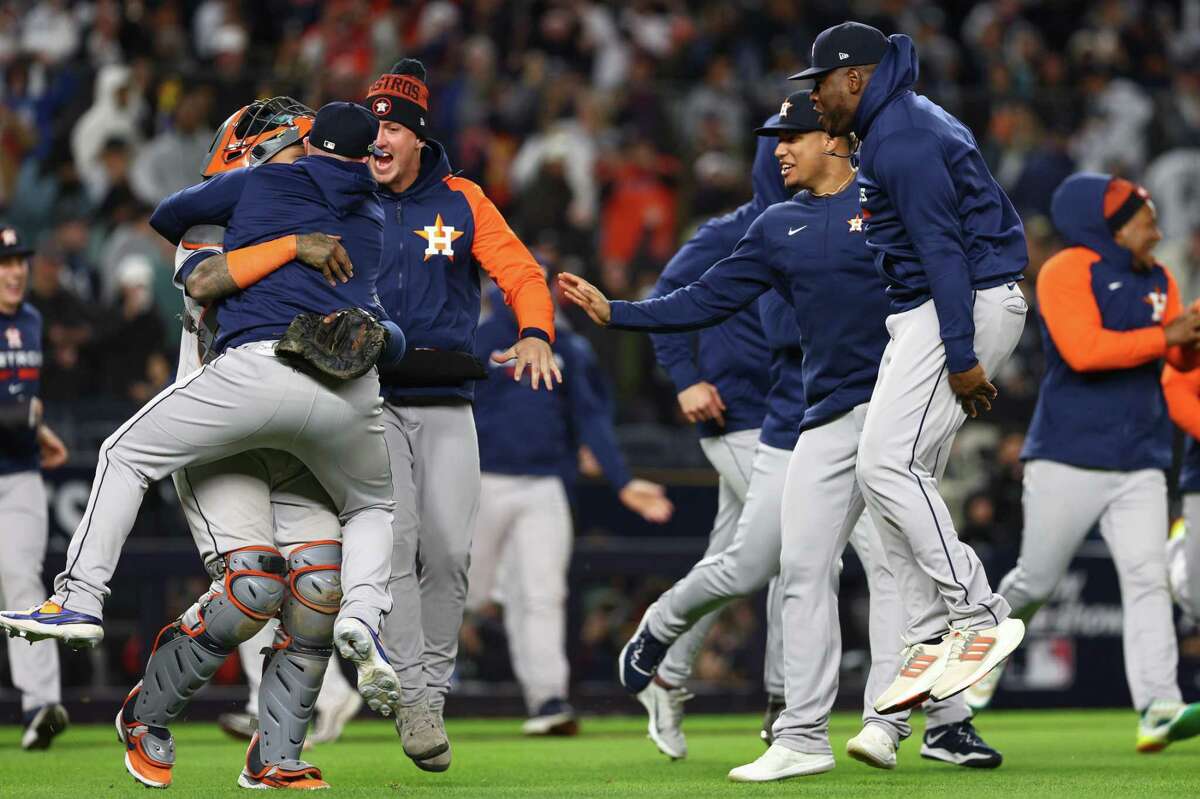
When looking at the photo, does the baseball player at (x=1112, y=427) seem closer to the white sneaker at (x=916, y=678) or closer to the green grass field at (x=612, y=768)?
the green grass field at (x=612, y=768)

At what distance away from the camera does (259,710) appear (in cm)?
633

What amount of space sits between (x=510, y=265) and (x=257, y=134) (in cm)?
121

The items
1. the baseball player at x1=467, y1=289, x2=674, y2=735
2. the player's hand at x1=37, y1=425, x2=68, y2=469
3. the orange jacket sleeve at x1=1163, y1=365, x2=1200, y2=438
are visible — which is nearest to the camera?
the orange jacket sleeve at x1=1163, y1=365, x2=1200, y2=438

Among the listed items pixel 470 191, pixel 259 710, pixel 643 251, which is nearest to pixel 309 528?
pixel 259 710

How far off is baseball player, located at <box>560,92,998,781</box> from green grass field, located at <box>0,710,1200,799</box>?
0.76 feet

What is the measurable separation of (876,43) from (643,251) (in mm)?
10085

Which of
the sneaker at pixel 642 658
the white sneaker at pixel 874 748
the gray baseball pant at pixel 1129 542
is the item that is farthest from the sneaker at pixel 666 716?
the gray baseball pant at pixel 1129 542

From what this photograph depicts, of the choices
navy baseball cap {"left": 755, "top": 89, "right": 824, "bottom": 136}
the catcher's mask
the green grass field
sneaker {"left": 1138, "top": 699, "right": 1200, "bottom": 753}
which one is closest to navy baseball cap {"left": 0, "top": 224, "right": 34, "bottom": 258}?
the green grass field

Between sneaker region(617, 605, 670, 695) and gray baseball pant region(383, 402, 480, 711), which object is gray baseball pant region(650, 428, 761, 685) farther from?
gray baseball pant region(383, 402, 480, 711)

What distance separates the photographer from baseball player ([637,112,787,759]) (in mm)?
8484

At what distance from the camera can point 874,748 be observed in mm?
7105

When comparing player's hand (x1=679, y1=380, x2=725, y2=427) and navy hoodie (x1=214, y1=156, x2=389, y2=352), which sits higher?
navy hoodie (x1=214, y1=156, x2=389, y2=352)

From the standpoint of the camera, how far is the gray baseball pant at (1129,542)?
8.55 metres

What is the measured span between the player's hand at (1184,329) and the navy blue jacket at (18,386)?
565 cm
